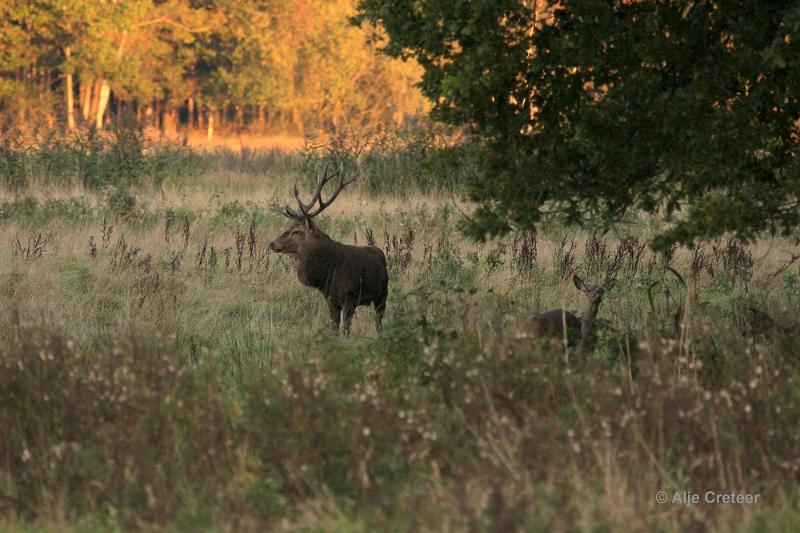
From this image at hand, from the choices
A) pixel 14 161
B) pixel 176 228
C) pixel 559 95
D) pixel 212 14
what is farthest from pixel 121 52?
pixel 559 95

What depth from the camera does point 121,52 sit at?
56531 millimetres

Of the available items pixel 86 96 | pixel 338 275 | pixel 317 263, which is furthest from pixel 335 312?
pixel 86 96

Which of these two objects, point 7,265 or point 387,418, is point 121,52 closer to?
point 7,265

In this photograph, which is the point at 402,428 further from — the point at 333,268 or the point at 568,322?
the point at 333,268

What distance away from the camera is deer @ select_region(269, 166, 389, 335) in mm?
11266

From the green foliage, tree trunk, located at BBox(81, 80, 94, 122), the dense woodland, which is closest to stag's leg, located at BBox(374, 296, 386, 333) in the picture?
the green foliage

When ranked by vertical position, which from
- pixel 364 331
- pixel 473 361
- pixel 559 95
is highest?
pixel 559 95

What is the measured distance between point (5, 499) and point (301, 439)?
1596 mm

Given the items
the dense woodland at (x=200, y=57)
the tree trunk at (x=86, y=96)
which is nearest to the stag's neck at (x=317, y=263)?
the dense woodland at (x=200, y=57)

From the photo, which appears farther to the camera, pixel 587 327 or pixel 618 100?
pixel 587 327

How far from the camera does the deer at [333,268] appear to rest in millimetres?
11266

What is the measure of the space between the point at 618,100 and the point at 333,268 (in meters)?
3.94

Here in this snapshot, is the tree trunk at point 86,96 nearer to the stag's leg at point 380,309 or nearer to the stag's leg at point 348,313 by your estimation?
the stag's leg at point 380,309

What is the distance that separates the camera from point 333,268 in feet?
37.1
